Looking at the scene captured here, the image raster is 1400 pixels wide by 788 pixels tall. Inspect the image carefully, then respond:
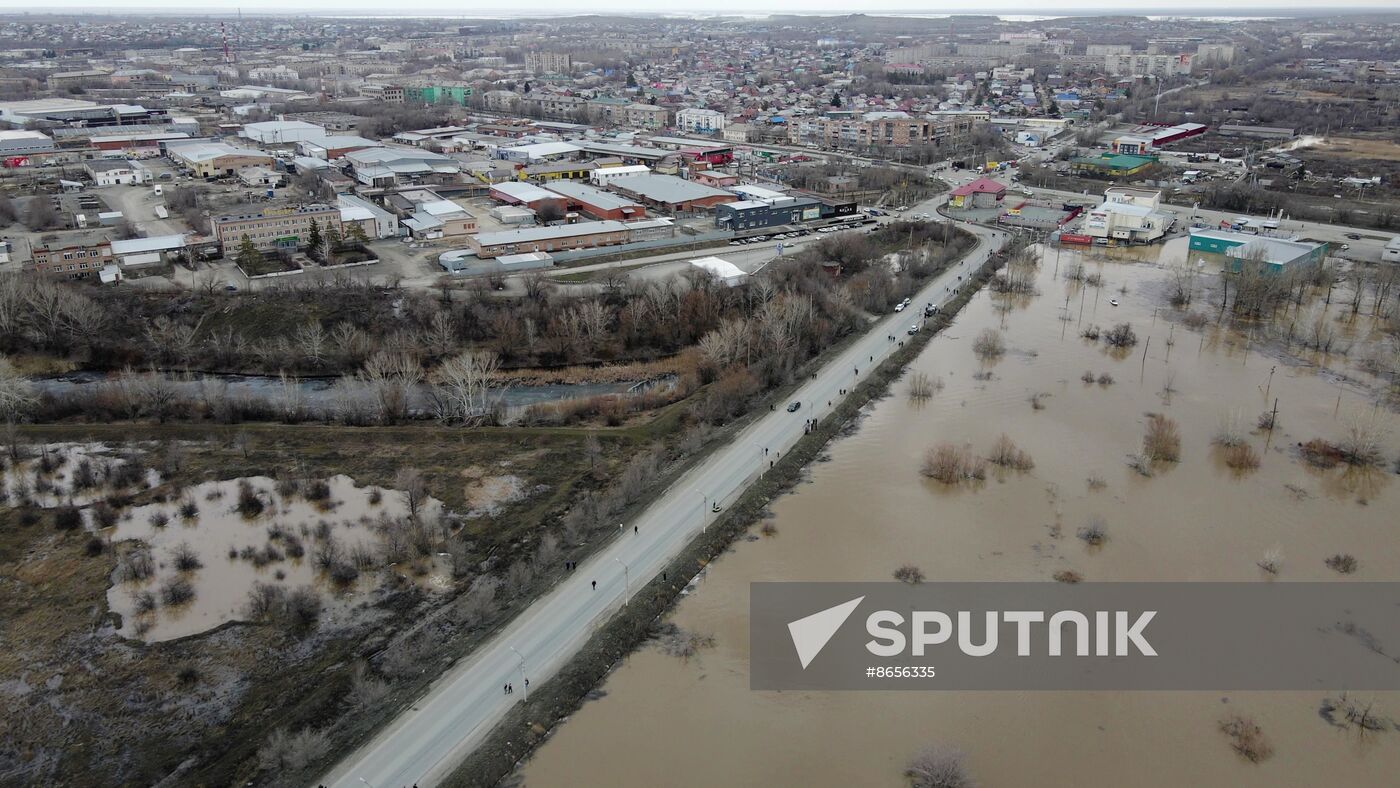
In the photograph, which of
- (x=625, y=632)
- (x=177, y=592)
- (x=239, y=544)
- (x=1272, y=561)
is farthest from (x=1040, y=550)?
(x=177, y=592)

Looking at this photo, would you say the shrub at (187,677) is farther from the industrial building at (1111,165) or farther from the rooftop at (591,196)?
the industrial building at (1111,165)

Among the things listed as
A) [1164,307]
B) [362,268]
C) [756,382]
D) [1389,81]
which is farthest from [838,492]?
[1389,81]

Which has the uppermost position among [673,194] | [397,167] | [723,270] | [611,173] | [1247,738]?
[397,167]

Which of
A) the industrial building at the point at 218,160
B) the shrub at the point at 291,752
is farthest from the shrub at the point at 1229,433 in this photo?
the industrial building at the point at 218,160

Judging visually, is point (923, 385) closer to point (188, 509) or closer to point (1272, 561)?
point (1272, 561)

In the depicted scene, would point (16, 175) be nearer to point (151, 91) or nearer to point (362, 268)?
point (362, 268)

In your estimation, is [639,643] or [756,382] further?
[756,382]

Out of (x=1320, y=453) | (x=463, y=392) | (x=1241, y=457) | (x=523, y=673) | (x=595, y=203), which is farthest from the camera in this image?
(x=595, y=203)
